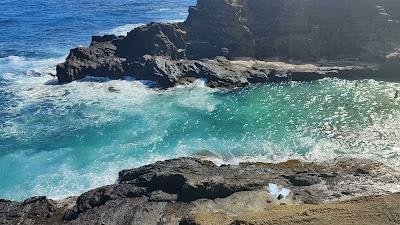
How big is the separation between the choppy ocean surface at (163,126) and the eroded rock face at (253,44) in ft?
9.20

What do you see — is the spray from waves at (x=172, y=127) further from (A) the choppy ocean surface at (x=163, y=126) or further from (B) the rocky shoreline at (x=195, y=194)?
(B) the rocky shoreline at (x=195, y=194)

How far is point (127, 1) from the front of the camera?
139 m

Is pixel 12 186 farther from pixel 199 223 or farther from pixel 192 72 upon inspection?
pixel 192 72

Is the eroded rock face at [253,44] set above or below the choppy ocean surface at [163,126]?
above

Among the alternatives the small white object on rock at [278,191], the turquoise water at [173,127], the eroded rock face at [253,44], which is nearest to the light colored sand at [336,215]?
the small white object on rock at [278,191]

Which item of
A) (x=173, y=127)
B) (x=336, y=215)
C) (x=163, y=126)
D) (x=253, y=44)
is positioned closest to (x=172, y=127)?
(x=173, y=127)

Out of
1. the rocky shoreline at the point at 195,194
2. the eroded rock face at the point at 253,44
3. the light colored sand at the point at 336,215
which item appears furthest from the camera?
the eroded rock face at the point at 253,44

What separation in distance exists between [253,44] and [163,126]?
87.4 feet

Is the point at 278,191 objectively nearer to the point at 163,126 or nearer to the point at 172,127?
the point at 172,127

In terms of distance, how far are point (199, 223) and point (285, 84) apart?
42.6 metres

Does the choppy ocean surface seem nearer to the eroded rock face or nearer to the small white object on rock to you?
the eroded rock face

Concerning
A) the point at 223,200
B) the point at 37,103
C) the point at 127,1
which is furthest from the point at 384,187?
the point at 127,1

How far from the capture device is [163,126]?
61812 millimetres

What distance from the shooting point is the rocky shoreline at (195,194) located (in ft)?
129
